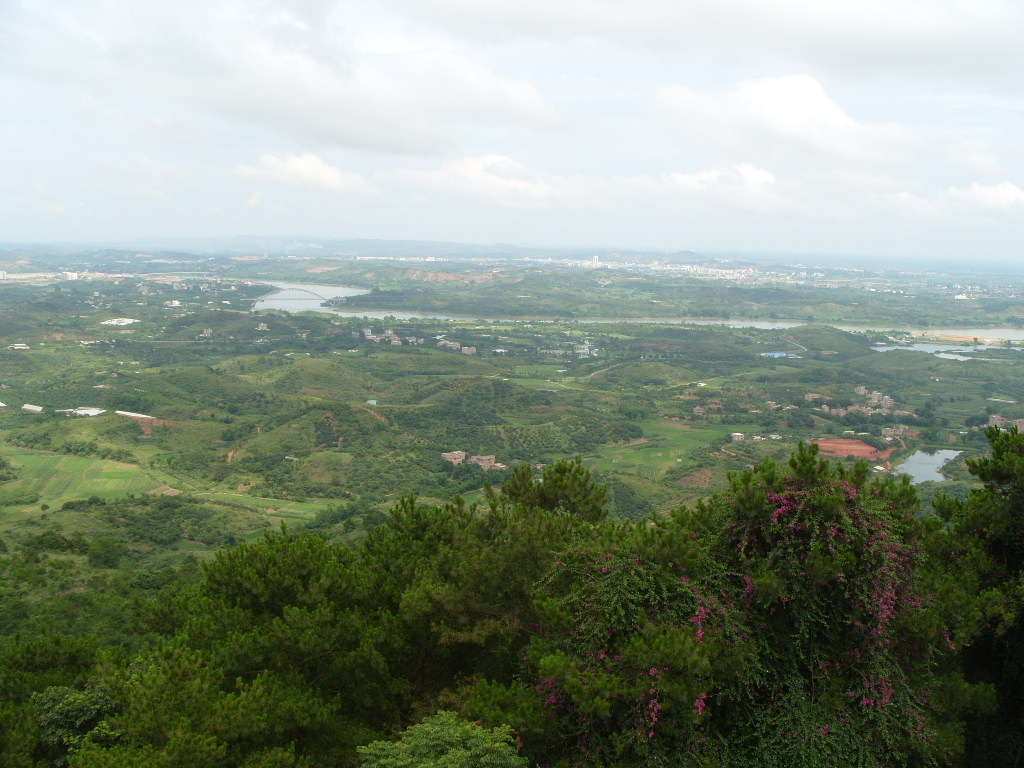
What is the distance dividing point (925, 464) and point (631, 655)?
5186cm

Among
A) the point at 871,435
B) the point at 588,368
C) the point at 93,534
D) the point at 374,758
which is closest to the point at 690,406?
the point at 871,435

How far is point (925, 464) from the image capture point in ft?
166

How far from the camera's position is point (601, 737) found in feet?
28.0

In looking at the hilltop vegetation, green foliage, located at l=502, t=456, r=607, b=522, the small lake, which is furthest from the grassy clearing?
the small lake

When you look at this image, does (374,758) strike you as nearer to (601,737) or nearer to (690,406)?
(601,737)

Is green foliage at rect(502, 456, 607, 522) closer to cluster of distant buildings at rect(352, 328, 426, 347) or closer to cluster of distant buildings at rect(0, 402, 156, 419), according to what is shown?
cluster of distant buildings at rect(0, 402, 156, 419)

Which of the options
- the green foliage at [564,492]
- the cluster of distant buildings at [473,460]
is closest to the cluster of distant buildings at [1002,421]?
the cluster of distant buildings at [473,460]

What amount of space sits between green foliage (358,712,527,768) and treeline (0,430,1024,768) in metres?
0.03

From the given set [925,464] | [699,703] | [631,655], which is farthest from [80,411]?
[925,464]

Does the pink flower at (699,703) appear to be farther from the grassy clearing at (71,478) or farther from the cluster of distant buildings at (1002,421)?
the cluster of distant buildings at (1002,421)

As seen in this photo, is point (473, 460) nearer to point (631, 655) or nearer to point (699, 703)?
point (631, 655)

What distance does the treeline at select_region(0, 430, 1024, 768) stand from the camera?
8289 mm

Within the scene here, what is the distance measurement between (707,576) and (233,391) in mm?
67534

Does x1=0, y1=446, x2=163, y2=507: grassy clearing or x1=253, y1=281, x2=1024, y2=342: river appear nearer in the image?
x1=0, y1=446, x2=163, y2=507: grassy clearing
